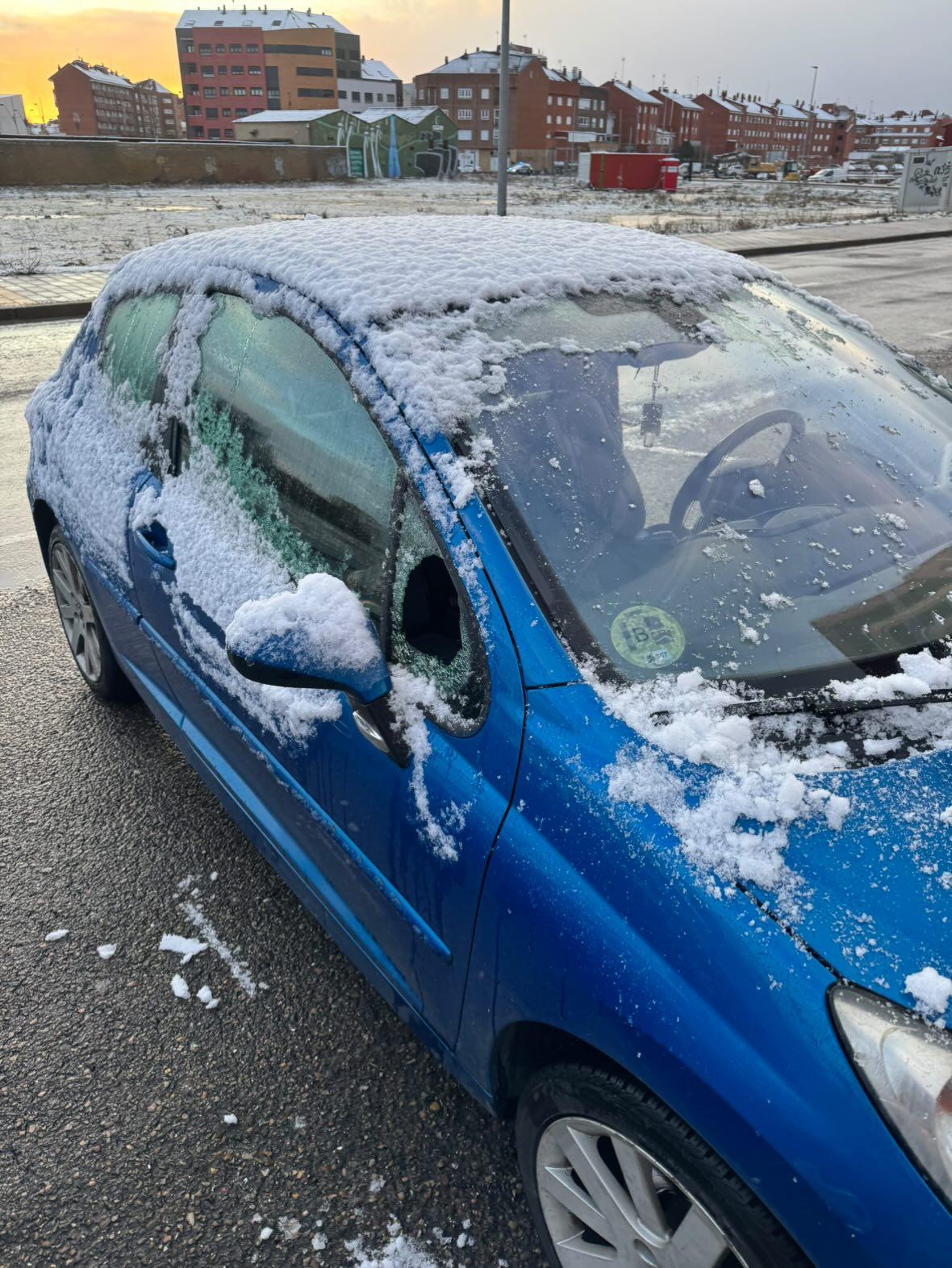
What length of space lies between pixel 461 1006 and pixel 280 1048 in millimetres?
733

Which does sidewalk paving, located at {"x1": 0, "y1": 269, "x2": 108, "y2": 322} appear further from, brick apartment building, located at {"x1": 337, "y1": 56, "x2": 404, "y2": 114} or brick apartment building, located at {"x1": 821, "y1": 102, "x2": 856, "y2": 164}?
brick apartment building, located at {"x1": 821, "y1": 102, "x2": 856, "y2": 164}

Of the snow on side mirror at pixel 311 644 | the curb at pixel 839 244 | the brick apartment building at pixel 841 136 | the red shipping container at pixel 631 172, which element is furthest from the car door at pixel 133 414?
the brick apartment building at pixel 841 136

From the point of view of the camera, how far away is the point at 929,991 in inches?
45.4

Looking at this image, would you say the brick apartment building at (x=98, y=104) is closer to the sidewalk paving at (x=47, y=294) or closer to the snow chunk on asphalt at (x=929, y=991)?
the sidewalk paving at (x=47, y=294)

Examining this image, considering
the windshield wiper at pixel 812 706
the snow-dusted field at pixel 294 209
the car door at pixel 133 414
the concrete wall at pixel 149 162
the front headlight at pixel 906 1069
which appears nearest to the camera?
the front headlight at pixel 906 1069

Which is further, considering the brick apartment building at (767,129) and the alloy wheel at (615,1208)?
the brick apartment building at (767,129)

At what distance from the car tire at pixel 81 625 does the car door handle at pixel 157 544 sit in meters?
0.77

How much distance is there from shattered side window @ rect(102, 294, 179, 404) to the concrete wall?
37.6 metres

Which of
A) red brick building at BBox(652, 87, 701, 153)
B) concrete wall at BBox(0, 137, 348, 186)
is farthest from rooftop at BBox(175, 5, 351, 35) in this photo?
concrete wall at BBox(0, 137, 348, 186)

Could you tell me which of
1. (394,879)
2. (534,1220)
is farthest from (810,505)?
(534,1220)

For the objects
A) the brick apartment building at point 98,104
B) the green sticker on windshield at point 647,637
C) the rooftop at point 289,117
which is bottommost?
the green sticker on windshield at point 647,637

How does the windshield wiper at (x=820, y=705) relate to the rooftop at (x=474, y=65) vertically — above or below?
below

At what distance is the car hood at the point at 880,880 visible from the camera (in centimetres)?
119

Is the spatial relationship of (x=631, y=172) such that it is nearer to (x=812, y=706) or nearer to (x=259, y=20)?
(x=812, y=706)
